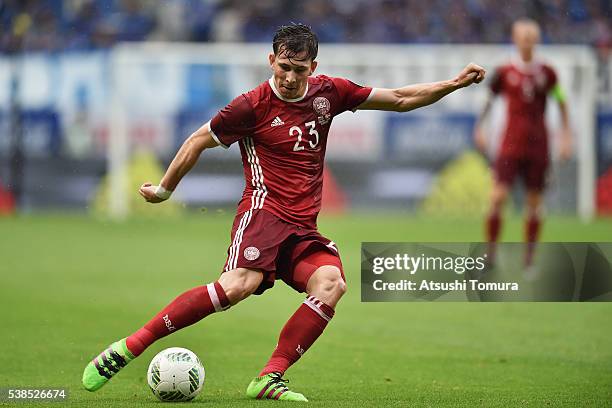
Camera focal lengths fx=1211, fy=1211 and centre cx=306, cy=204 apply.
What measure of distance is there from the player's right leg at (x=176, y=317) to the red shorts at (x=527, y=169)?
665cm

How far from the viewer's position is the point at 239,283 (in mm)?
5738

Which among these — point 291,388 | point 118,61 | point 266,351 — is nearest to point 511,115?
point 266,351

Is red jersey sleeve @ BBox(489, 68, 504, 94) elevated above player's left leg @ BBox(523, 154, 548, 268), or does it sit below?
above

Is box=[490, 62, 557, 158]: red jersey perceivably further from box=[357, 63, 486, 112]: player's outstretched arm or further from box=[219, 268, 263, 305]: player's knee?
box=[219, 268, 263, 305]: player's knee

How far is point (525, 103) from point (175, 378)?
7.48m

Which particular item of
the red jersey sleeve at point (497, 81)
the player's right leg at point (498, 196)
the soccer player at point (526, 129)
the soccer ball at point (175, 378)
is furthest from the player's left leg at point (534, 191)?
the soccer ball at point (175, 378)

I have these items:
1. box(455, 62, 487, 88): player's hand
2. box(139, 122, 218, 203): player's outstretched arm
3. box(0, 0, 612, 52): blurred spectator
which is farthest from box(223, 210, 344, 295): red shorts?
box(0, 0, 612, 52): blurred spectator

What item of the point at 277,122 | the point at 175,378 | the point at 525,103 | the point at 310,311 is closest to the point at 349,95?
the point at 277,122

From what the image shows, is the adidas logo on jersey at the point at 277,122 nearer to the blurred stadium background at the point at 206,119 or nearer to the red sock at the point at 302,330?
the red sock at the point at 302,330

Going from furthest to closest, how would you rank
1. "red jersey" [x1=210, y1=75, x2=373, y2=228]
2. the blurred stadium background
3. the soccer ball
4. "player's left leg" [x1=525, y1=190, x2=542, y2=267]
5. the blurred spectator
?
the blurred spectator → the blurred stadium background → "player's left leg" [x1=525, y1=190, x2=542, y2=267] → "red jersey" [x1=210, y1=75, x2=373, y2=228] → the soccer ball

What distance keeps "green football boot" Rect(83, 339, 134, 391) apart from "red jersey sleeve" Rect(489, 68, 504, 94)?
695 cm

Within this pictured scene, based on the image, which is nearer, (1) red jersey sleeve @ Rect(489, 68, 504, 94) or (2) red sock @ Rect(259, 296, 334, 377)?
(2) red sock @ Rect(259, 296, 334, 377)

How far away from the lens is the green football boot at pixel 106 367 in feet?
18.7

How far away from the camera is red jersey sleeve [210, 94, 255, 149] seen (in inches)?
228
